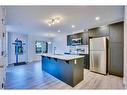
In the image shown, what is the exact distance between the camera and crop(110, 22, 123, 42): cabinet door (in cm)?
435

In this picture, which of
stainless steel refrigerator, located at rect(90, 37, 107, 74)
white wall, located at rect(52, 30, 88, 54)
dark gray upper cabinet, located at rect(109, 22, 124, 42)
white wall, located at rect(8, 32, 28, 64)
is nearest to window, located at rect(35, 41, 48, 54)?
white wall, located at rect(52, 30, 88, 54)

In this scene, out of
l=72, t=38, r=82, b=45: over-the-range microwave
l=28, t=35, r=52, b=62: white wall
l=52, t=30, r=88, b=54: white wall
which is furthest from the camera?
l=28, t=35, r=52, b=62: white wall

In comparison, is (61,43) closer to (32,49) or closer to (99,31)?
(32,49)

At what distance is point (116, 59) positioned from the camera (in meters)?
4.45

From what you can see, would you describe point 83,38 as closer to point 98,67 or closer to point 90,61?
point 90,61

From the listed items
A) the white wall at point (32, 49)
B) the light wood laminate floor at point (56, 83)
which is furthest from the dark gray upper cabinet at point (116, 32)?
the white wall at point (32, 49)

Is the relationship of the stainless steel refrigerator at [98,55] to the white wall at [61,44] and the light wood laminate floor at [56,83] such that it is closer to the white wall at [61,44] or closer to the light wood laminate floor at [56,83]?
the light wood laminate floor at [56,83]

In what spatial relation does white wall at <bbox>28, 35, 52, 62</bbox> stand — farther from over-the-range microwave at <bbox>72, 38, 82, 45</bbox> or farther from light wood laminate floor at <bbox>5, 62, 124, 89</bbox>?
light wood laminate floor at <bbox>5, 62, 124, 89</bbox>

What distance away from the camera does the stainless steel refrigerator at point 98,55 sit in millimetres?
4680

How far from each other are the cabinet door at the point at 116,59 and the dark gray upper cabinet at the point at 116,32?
22cm

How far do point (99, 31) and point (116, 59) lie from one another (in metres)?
1.54

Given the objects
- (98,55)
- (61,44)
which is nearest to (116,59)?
(98,55)
